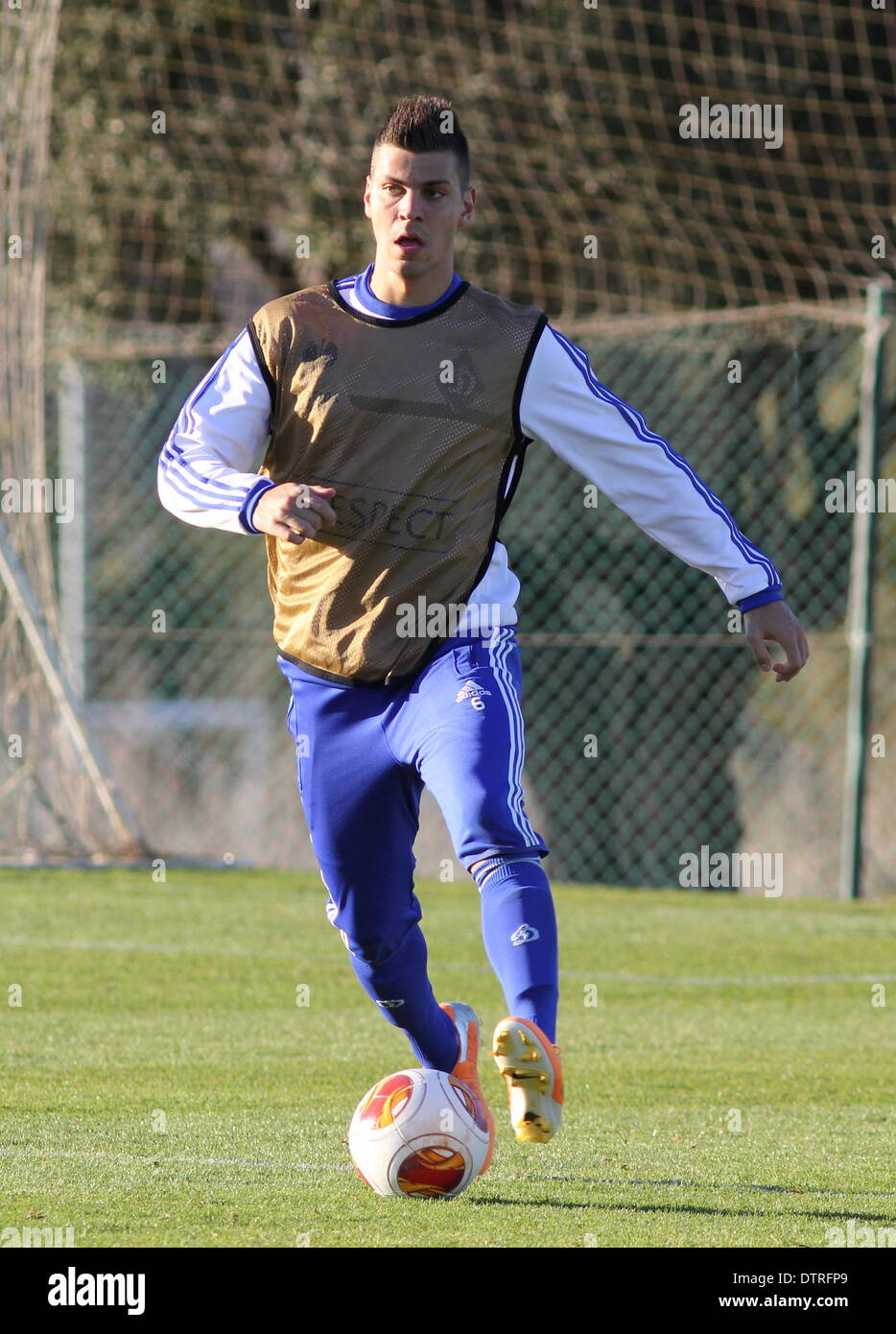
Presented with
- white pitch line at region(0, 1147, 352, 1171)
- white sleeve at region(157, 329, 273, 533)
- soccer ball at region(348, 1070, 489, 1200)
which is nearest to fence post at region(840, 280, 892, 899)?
white sleeve at region(157, 329, 273, 533)

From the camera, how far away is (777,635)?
4.41 meters

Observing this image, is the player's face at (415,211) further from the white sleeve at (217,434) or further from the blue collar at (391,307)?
the white sleeve at (217,434)

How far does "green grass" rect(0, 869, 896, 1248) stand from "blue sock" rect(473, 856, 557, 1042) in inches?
17.2

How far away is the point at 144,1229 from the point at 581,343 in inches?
355

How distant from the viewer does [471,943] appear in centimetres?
905

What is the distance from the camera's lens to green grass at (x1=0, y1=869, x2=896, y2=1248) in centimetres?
412

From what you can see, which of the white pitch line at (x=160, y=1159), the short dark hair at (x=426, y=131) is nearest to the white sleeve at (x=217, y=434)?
the short dark hair at (x=426, y=131)

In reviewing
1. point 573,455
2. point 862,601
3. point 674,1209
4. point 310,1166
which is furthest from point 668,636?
point 674,1209

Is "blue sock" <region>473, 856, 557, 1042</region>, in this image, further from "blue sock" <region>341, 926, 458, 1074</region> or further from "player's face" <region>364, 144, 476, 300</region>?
"player's face" <region>364, 144, 476, 300</region>

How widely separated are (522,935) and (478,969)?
4.25 metres

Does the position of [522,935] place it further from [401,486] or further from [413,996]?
[401,486]

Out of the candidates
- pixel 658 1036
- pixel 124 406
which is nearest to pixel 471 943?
pixel 658 1036

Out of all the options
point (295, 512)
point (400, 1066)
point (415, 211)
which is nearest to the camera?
point (295, 512)
